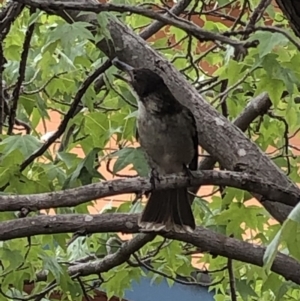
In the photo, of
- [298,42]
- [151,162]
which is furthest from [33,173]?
[298,42]

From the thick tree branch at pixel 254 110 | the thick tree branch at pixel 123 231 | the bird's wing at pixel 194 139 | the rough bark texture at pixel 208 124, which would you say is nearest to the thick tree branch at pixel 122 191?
the thick tree branch at pixel 123 231

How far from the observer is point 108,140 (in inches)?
101

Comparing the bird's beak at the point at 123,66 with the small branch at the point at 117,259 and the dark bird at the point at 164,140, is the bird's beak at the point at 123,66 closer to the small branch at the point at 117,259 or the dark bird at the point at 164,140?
the dark bird at the point at 164,140

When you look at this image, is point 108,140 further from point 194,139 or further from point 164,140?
point 194,139

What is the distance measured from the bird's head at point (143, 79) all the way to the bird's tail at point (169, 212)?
313 millimetres

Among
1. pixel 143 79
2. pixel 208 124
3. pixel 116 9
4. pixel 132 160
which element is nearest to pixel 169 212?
pixel 132 160

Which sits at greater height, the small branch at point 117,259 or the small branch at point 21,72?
the small branch at point 21,72

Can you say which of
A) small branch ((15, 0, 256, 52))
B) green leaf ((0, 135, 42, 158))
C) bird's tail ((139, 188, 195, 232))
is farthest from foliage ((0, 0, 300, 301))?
small branch ((15, 0, 256, 52))

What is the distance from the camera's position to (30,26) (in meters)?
2.35

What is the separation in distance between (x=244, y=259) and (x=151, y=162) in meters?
0.50

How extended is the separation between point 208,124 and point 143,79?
24cm

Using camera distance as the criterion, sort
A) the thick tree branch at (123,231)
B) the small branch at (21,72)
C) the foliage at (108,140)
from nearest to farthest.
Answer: the thick tree branch at (123,231) → the foliage at (108,140) → the small branch at (21,72)

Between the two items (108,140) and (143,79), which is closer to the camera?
(143,79)

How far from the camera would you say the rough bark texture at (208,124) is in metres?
2.10
